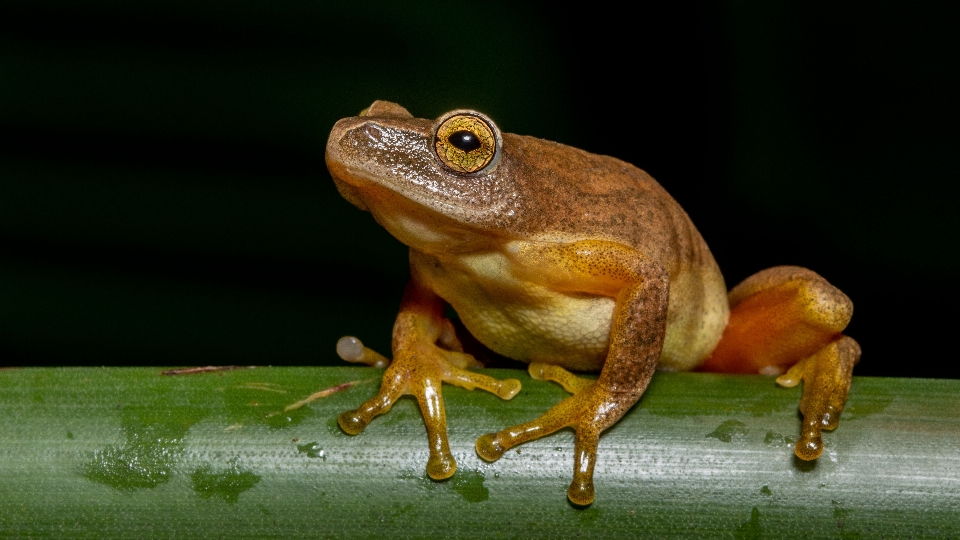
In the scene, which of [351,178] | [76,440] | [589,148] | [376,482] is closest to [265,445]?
[376,482]

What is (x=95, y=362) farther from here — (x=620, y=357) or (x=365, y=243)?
(x=620, y=357)

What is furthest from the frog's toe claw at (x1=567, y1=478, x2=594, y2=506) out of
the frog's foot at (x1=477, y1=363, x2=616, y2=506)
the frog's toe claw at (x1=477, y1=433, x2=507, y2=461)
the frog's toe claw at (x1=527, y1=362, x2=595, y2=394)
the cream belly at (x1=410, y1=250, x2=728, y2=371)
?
the cream belly at (x1=410, y1=250, x2=728, y2=371)

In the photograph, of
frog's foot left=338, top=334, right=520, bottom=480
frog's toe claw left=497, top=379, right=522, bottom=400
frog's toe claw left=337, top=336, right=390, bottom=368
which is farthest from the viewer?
frog's toe claw left=337, top=336, right=390, bottom=368

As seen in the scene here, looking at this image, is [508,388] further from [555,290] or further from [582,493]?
[555,290]

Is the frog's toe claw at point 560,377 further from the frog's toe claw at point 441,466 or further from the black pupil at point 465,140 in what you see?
the black pupil at point 465,140

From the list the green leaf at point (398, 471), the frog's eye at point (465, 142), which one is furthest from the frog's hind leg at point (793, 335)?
the frog's eye at point (465, 142)

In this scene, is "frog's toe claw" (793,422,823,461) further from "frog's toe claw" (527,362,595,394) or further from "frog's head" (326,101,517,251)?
"frog's head" (326,101,517,251)
